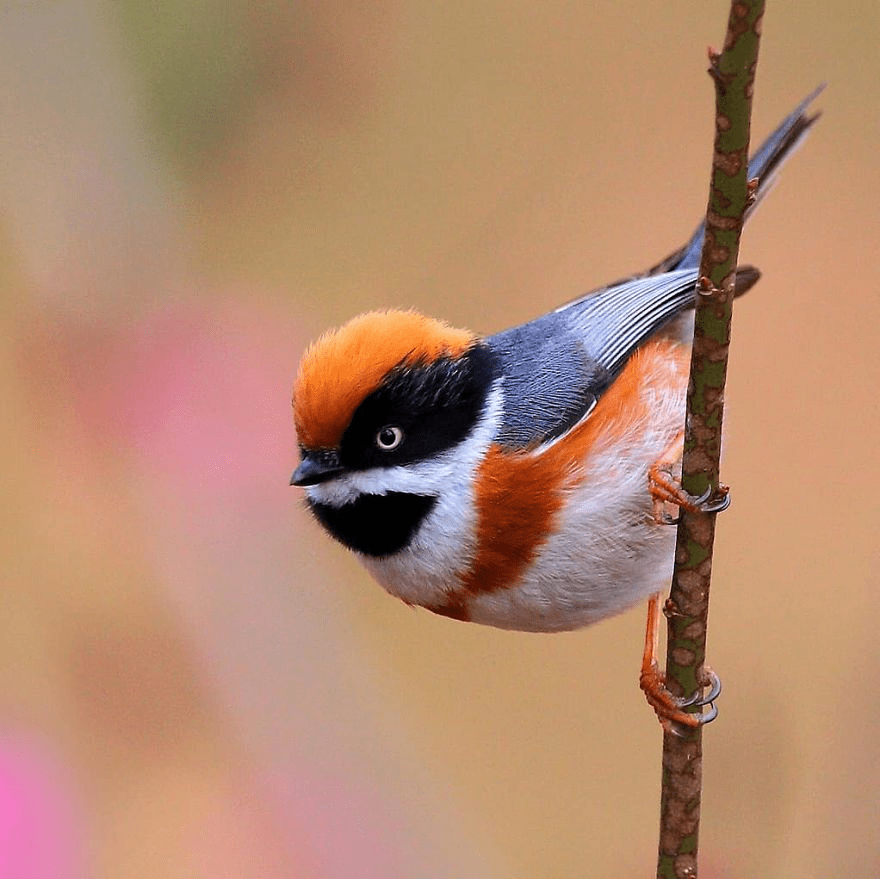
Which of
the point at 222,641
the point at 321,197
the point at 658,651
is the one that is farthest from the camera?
the point at 321,197

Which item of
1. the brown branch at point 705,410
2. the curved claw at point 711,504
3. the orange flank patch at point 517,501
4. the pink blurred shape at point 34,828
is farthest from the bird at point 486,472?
the pink blurred shape at point 34,828

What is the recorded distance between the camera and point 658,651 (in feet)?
8.67

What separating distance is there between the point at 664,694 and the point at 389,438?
2.23 ft

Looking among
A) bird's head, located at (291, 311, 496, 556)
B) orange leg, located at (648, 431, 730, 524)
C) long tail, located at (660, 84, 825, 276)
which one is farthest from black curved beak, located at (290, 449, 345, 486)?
long tail, located at (660, 84, 825, 276)

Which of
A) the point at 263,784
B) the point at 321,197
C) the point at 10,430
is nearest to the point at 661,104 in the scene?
the point at 321,197

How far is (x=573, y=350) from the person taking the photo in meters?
2.47

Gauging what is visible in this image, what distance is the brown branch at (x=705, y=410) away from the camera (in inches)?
47.5

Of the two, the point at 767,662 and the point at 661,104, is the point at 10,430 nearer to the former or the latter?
the point at 767,662

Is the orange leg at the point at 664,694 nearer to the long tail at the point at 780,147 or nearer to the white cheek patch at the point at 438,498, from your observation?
the white cheek patch at the point at 438,498

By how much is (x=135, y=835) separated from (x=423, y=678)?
78 cm

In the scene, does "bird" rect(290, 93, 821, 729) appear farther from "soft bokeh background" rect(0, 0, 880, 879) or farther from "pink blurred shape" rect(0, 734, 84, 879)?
"pink blurred shape" rect(0, 734, 84, 879)

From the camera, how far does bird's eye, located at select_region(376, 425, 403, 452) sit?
2092 millimetres

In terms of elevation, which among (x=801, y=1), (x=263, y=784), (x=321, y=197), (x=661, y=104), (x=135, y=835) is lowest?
(x=135, y=835)

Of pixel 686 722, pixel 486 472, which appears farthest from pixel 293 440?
pixel 686 722
